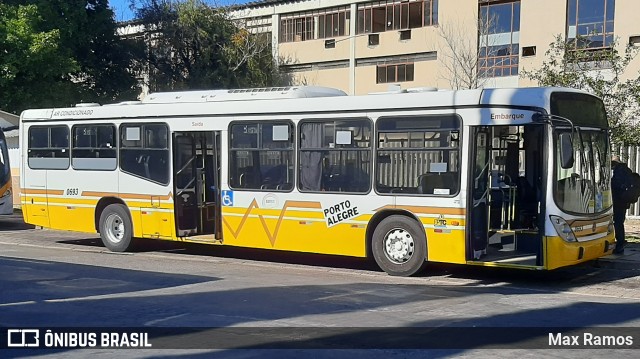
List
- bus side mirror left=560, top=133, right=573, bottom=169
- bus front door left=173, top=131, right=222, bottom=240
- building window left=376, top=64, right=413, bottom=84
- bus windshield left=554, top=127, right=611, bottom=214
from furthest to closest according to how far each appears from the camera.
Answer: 1. building window left=376, top=64, right=413, bottom=84
2. bus front door left=173, top=131, right=222, bottom=240
3. bus windshield left=554, top=127, right=611, bottom=214
4. bus side mirror left=560, top=133, right=573, bottom=169

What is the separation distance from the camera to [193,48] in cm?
3747

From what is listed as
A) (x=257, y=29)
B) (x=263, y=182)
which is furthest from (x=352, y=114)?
(x=257, y=29)

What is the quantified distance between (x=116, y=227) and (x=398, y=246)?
6.62m

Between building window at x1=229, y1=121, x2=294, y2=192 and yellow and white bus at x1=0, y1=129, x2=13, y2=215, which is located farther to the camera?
yellow and white bus at x1=0, y1=129, x2=13, y2=215

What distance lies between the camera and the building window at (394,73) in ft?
123

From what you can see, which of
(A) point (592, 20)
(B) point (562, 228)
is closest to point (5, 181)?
(B) point (562, 228)

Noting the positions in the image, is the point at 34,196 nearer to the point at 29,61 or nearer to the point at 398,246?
the point at 398,246

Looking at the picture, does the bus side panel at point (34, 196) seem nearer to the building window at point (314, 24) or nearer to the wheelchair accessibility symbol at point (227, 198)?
the wheelchair accessibility symbol at point (227, 198)

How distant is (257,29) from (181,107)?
94.3 ft

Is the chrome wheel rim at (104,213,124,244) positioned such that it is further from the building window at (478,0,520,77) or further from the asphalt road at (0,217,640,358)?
the building window at (478,0,520,77)

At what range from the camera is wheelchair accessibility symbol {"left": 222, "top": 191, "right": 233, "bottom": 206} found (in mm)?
13930

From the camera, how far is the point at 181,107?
14.6 metres

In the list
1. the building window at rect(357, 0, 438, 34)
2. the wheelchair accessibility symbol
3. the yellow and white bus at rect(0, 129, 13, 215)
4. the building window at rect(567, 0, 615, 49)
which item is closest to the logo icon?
the wheelchair accessibility symbol

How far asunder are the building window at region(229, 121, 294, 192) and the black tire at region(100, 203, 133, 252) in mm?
2923
